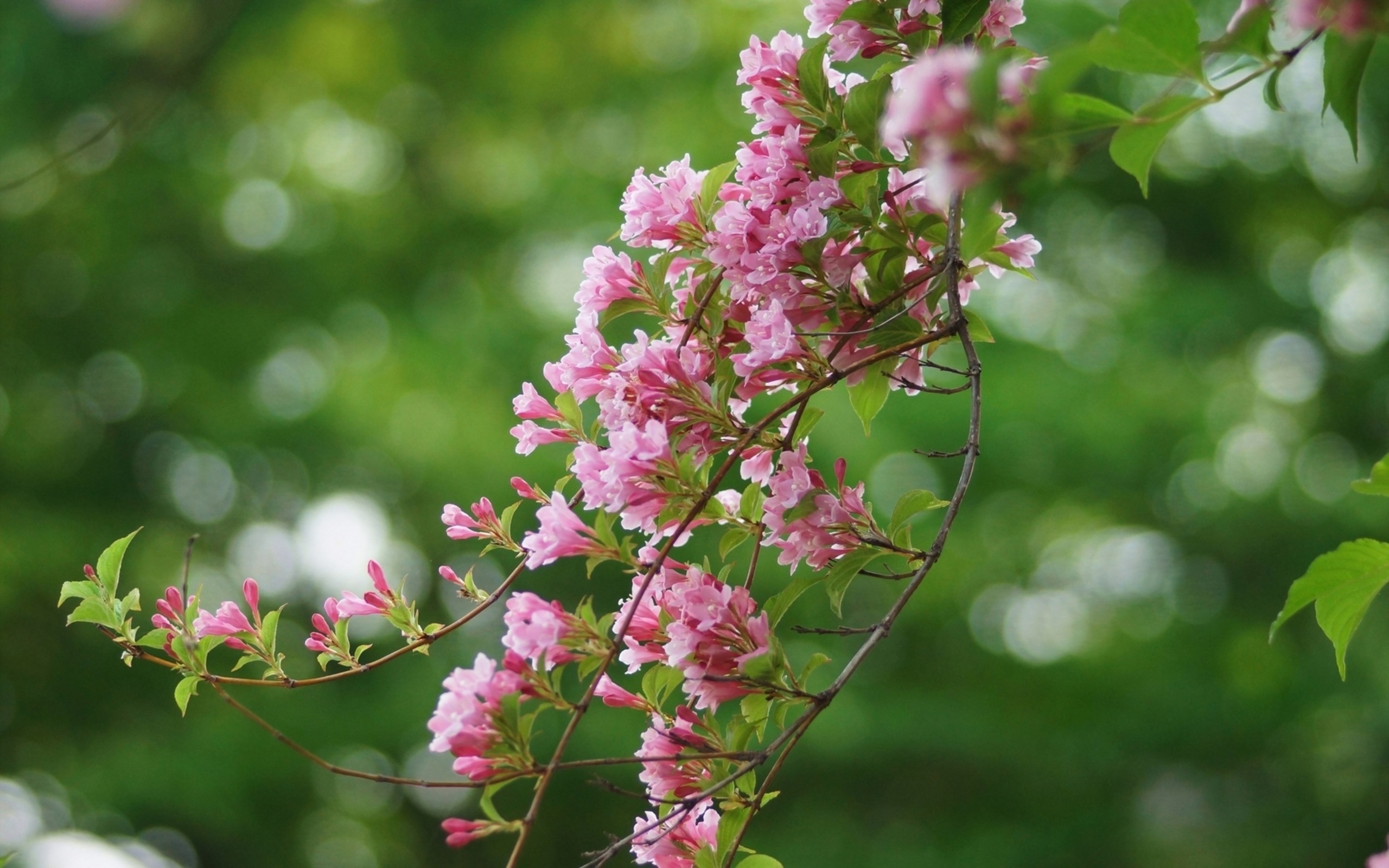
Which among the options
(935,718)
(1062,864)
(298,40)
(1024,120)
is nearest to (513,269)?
(298,40)

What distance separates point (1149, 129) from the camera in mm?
479

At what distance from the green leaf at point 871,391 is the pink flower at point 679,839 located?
0.80ft

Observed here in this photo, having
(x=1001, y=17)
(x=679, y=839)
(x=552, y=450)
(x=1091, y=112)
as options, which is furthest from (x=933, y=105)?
(x=552, y=450)

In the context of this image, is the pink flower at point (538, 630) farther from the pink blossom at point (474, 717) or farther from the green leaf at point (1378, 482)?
the green leaf at point (1378, 482)

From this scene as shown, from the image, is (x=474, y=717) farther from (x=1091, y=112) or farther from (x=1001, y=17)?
(x=1001, y=17)

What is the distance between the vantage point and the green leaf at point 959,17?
2.13 feet

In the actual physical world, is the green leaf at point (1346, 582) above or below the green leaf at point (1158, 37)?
below

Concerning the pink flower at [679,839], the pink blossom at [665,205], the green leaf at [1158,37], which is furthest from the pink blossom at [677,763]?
the green leaf at [1158,37]

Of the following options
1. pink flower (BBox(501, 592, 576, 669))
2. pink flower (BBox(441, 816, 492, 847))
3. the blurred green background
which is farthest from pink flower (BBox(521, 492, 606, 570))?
the blurred green background

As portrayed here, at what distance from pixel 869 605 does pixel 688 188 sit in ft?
9.69

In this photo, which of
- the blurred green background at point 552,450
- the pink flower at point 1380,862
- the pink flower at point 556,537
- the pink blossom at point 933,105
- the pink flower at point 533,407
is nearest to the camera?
the pink blossom at point 933,105

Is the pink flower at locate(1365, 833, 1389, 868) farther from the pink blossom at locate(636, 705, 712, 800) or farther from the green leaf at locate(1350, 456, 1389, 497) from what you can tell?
the pink blossom at locate(636, 705, 712, 800)

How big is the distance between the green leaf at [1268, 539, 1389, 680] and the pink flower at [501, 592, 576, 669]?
1.09 ft

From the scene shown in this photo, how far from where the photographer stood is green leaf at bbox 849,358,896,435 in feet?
2.32
